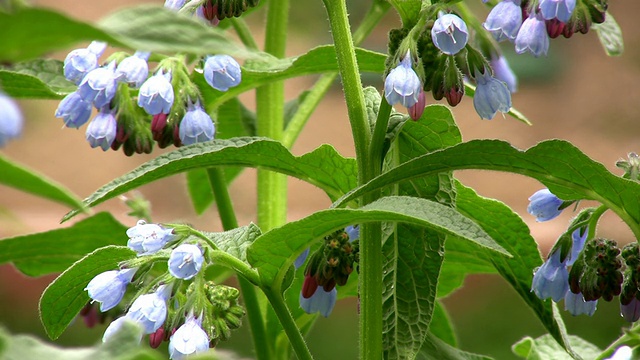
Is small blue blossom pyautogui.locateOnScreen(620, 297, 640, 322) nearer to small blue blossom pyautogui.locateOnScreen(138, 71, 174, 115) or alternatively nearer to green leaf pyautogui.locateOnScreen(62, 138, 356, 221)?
green leaf pyautogui.locateOnScreen(62, 138, 356, 221)

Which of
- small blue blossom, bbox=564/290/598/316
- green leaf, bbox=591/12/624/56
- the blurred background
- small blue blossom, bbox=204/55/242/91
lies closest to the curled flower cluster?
small blue blossom, bbox=204/55/242/91

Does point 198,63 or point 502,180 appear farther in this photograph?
point 502,180

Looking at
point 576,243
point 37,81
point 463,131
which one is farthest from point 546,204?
point 463,131

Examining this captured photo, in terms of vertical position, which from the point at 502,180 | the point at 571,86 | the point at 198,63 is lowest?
the point at 198,63

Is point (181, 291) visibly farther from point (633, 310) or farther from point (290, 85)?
point (290, 85)

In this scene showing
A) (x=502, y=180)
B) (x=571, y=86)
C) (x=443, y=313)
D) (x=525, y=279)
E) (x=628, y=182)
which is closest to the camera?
(x=628, y=182)

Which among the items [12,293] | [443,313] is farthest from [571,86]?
[443,313]

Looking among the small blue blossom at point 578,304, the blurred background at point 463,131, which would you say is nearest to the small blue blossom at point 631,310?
the small blue blossom at point 578,304
